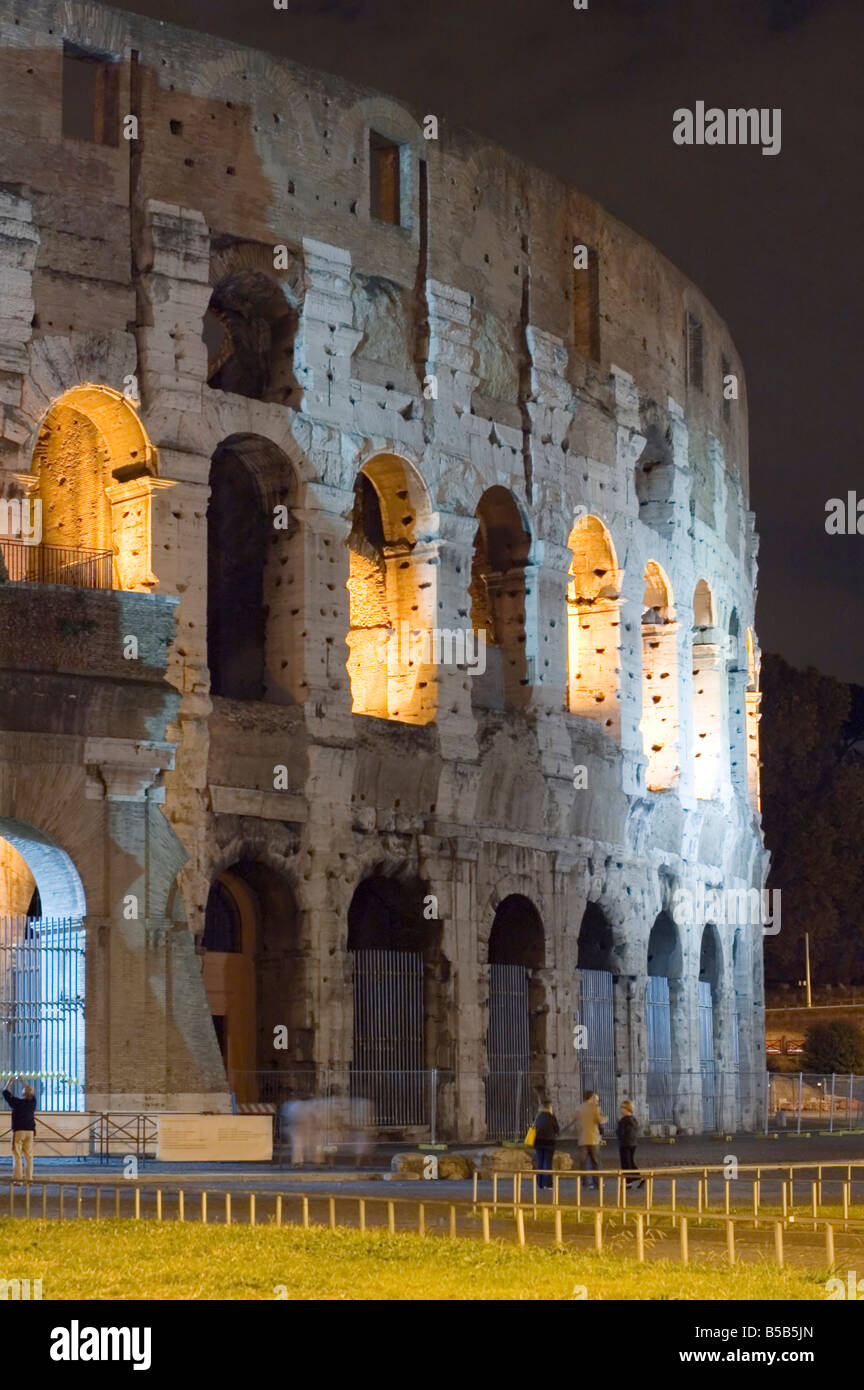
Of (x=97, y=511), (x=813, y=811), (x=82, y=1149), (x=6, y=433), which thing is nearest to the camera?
(x=82, y=1149)

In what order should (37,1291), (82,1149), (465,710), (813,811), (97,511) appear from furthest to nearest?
(813,811)
(465,710)
(97,511)
(82,1149)
(37,1291)

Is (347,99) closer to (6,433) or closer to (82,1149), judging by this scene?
(6,433)

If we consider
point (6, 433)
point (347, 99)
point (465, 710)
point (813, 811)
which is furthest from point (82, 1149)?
point (813, 811)

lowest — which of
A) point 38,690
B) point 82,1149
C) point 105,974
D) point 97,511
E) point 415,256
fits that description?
point 82,1149

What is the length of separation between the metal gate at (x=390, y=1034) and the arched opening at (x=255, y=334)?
22.4ft

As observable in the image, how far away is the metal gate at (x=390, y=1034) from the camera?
27.4 m

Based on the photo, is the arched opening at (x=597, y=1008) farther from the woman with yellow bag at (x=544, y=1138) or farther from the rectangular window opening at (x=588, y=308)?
the woman with yellow bag at (x=544, y=1138)

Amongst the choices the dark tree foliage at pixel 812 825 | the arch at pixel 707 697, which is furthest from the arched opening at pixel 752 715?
the dark tree foliage at pixel 812 825

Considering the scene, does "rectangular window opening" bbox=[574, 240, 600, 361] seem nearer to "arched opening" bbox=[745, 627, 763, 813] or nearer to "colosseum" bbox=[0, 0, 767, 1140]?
"colosseum" bbox=[0, 0, 767, 1140]

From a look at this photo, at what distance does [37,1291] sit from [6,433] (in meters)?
15.3

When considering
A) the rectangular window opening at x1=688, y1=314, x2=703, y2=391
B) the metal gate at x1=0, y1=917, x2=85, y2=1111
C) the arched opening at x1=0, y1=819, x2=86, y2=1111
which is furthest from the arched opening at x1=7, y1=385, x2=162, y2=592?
the rectangular window opening at x1=688, y1=314, x2=703, y2=391

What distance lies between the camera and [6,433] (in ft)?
80.4

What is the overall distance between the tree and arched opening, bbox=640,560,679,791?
15.8 metres

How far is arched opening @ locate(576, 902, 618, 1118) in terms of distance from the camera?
31406 mm
